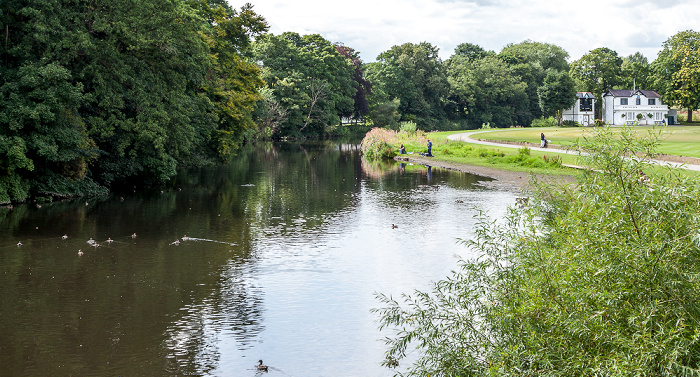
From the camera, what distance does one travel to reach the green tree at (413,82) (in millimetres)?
121994

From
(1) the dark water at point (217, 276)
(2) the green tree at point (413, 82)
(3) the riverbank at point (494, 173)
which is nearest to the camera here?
(1) the dark water at point (217, 276)

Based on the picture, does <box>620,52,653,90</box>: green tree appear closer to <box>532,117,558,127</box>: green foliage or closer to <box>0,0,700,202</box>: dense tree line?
<box>532,117,558,127</box>: green foliage

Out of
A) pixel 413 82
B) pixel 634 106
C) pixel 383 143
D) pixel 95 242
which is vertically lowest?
pixel 95 242

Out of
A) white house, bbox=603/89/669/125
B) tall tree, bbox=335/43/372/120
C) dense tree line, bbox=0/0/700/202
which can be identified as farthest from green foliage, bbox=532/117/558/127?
dense tree line, bbox=0/0/700/202

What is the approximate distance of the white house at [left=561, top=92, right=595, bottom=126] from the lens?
402ft

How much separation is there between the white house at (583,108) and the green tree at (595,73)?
11.6 ft

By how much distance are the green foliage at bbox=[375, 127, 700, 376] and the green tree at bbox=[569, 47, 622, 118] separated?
128 metres

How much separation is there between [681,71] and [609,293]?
115 meters

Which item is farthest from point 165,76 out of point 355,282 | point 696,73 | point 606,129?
point 696,73

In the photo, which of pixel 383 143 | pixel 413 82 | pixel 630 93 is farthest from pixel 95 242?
pixel 630 93

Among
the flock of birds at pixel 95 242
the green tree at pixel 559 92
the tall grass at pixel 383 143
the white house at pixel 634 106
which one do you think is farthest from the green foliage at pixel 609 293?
the green tree at pixel 559 92

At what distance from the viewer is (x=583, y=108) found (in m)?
125

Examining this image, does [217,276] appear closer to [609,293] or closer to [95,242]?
[95,242]

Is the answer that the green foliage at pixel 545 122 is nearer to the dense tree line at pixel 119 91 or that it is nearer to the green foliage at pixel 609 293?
the dense tree line at pixel 119 91
